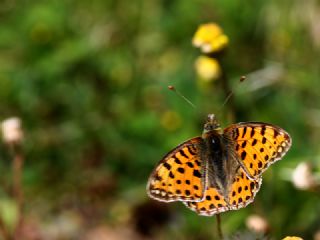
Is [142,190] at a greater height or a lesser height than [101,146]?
lesser

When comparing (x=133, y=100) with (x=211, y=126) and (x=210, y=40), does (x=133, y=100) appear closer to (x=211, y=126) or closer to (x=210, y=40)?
(x=210, y=40)

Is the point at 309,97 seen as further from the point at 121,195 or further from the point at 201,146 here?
the point at 201,146

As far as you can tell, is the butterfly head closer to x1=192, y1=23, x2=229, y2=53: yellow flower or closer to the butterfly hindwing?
the butterfly hindwing

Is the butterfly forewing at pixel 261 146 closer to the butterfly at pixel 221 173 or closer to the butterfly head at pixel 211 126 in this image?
the butterfly at pixel 221 173

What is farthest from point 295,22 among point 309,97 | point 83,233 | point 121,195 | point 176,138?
point 83,233

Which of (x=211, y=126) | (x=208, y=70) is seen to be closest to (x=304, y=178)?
(x=211, y=126)

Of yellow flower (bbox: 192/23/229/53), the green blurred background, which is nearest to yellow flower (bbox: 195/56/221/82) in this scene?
the green blurred background

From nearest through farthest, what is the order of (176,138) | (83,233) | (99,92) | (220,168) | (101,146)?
(220,168)
(176,138)
(83,233)
(101,146)
(99,92)
